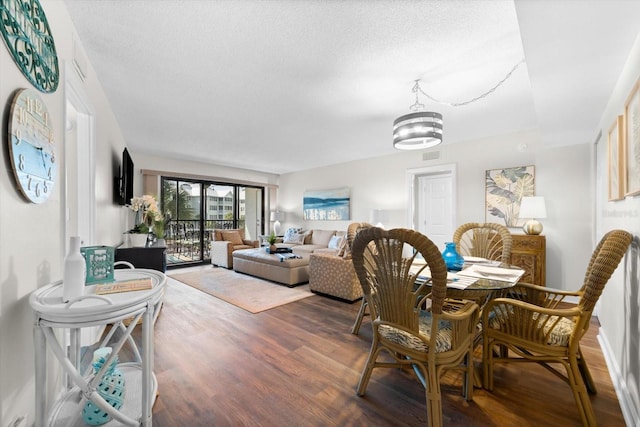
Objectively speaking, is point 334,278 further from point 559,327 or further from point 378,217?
point 559,327

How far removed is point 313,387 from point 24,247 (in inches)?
65.2

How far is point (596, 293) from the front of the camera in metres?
1.36

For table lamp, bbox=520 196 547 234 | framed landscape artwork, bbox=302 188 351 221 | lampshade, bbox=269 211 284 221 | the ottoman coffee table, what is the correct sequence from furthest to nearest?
lampshade, bbox=269 211 284 221 → framed landscape artwork, bbox=302 188 351 221 → the ottoman coffee table → table lamp, bbox=520 196 547 234

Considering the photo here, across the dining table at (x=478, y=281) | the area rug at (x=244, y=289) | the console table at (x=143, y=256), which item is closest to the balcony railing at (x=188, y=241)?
the area rug at (x=244, y=289)

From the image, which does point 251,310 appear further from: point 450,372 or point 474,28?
point 474,28

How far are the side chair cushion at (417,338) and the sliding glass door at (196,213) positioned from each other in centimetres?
561

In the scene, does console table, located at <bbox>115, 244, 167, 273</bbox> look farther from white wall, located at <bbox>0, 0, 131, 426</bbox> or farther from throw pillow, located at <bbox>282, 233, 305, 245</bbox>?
throw pillow, located at <bbox>282, 233, 305, 245</bbox>

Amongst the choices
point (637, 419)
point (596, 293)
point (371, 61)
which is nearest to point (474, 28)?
point (371, 61)

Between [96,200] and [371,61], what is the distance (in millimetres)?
2585

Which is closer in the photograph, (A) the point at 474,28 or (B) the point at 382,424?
(B) the point at 382,424

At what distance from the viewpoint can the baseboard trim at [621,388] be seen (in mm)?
1390

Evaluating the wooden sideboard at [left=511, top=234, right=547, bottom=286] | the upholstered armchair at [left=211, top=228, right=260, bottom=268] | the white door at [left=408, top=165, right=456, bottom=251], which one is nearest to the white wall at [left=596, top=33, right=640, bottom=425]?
the wooden sideboard at [left=511, top=234, right=547, bottom=286]

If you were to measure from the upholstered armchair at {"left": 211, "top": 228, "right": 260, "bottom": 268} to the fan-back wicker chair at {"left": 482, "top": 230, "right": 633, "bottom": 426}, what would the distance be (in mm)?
4889

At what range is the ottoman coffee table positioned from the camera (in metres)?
4.19
